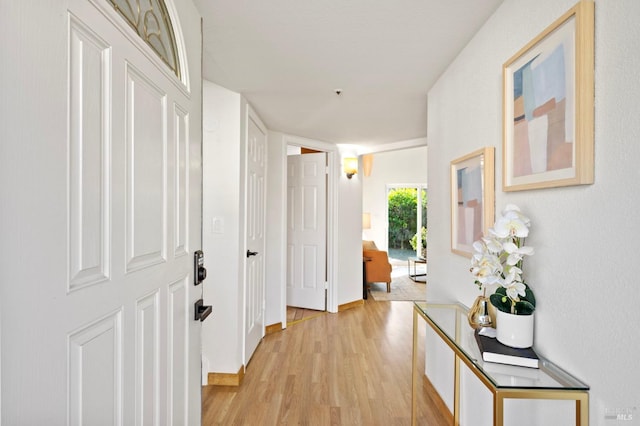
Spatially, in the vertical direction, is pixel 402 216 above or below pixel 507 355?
above

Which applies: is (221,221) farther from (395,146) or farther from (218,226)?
(395,146)

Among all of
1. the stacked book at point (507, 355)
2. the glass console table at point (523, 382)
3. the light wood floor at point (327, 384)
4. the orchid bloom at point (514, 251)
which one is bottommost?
the light wood floor at point (327, 384)

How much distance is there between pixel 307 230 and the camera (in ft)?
14.7

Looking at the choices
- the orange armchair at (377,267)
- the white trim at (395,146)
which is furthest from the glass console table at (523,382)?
the orange armchair at (377,267)

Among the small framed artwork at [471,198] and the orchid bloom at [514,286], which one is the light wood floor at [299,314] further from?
the orchid bloom at [514,286]

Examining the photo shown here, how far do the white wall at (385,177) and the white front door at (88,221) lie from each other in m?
7.10

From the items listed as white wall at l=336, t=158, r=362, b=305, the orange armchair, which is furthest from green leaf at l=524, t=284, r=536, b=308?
the orange armchair

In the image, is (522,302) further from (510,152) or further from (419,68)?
(419,68)

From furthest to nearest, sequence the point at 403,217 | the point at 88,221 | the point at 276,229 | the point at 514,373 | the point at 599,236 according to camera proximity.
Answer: the point at 403,217 < the point at 276,229 < the point at 514,373 < the point at 599,236 < the point at 88,221

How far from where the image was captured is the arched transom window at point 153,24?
915 mm

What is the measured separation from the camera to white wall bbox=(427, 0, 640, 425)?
81 cm

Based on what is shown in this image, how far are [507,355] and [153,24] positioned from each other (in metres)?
1.59

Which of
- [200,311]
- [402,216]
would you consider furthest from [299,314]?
[402,216]

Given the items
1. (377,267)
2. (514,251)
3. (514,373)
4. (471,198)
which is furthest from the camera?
(377,267)
